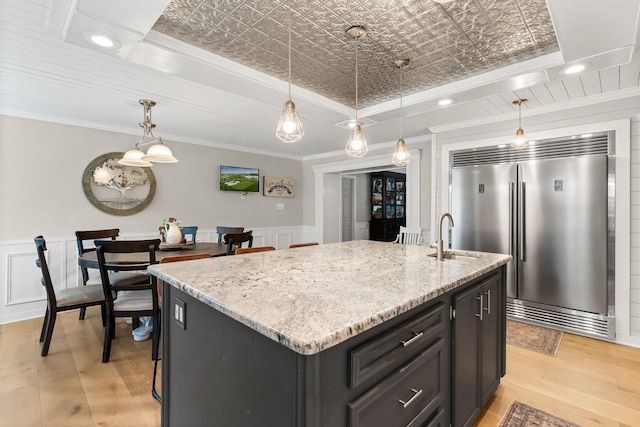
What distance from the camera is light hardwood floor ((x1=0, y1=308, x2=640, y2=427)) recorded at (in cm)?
193

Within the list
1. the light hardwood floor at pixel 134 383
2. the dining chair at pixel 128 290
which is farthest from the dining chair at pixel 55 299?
the dining chair at pixel 128 290

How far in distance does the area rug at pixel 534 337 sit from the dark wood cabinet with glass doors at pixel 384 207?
14.9ft

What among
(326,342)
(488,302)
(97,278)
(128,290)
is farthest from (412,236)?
(97,278)

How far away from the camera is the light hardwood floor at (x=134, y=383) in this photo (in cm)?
193

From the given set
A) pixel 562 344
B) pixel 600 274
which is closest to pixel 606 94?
pixel 600 274

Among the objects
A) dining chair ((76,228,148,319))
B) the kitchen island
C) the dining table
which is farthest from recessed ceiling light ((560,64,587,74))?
dining chair ((76,228,148,319))

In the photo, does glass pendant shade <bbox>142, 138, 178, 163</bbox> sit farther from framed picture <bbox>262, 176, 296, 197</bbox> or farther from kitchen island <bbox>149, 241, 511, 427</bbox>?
framed picture <bbox>262, 176, 296, 197</bbox>

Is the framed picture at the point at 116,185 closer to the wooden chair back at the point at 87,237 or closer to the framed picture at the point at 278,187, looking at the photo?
the wooden chair back at the point at 87,237

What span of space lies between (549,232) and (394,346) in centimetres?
306

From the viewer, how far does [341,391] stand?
3.08 ft

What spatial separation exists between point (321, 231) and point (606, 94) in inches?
178

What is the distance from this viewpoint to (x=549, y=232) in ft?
10.7

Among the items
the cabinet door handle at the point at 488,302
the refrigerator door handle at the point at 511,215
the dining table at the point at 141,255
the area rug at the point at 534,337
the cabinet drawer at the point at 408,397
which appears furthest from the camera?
the refrigerator door handle at the point at 511,215

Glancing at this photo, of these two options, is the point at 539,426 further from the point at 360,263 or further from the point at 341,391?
the point at 341,391
